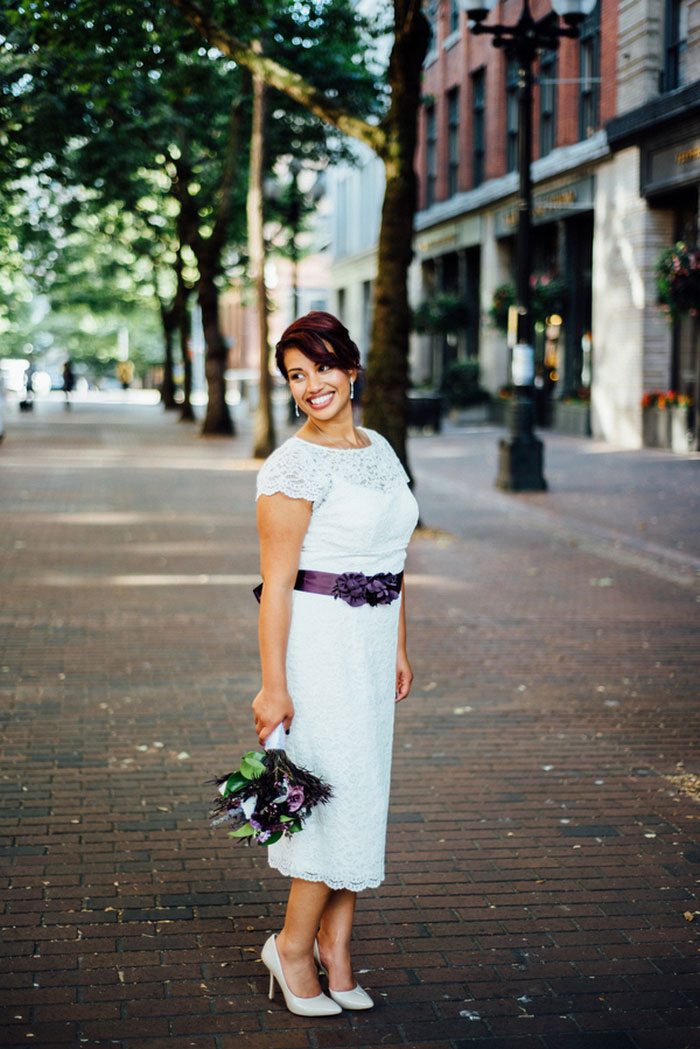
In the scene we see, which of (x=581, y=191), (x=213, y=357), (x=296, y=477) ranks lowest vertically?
(x=296, y=477)

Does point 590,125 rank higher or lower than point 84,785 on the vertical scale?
higher

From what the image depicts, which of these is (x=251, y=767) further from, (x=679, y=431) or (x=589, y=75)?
(x=589, y=75)

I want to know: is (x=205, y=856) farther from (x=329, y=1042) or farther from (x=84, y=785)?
(x=329, y=1042)

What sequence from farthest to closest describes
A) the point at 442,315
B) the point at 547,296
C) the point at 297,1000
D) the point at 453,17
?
the point at 453,17 → the point at 442,315 → the point at 547,296 → the point at 297,1000

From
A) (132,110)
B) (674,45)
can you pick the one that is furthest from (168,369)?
(674,45)

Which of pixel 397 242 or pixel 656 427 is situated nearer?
pixel 397 242

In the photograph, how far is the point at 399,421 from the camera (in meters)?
13.5

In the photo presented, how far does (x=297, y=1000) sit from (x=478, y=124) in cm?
3486

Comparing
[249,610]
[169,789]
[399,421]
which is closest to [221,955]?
[169,789]

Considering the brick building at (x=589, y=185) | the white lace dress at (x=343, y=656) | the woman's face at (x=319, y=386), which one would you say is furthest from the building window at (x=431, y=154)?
the white lace dress at (x=343, y=656)

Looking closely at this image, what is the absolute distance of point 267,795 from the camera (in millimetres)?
3373

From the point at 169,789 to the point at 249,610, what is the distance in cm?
413

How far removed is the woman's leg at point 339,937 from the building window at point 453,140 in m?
35.7

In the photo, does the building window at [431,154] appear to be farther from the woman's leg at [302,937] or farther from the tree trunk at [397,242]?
the woman's leg at [302,937]
